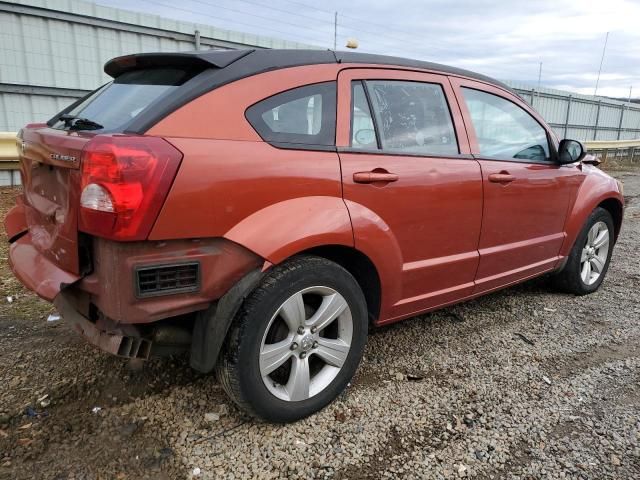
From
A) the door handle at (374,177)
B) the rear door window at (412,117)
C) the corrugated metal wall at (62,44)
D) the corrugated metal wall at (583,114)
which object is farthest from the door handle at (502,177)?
the corrugated metal wall at (583,114)

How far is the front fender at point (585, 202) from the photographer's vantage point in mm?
3850

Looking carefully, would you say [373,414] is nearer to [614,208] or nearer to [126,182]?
[126,182]

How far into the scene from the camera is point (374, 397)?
8.59 feet

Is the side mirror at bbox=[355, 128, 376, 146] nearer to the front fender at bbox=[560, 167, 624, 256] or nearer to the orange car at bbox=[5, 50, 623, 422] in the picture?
the orange car at bbox=[5, 50, 623, 422]

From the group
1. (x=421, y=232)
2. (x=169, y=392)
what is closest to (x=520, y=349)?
(x=421, y=232)

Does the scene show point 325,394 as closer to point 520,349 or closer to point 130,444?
point 130,444

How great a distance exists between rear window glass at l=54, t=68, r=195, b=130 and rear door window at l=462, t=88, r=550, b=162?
1879 mm

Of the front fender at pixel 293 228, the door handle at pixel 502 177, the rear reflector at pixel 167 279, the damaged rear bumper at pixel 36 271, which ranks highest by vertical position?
the door handle at pixel 502 177

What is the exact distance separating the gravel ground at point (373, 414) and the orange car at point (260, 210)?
25 centimetres

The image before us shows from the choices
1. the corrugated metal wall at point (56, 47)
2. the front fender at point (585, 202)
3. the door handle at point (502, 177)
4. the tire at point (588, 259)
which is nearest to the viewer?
the door handle at point (502, 177)

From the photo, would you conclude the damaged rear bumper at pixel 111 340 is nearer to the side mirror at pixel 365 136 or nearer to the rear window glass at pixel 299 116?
the rear window glass at pixel 299 116

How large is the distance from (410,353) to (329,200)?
1353mm

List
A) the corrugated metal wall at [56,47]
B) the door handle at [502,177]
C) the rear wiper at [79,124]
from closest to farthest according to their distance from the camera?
the rear wiper at [79,124]
the door handle at [502,177]
the corrugated metal wall at [56,47]

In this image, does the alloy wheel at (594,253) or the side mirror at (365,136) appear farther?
the alloy wheel at (594,253)
